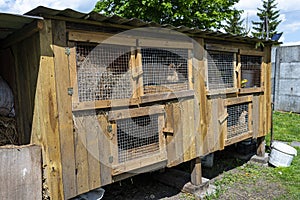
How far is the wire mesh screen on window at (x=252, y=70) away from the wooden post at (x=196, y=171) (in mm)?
1644

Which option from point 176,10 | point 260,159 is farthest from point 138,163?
point 176,10

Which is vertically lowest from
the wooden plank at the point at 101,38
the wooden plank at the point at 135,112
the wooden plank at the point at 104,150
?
the wooden plank at the point at 104,150

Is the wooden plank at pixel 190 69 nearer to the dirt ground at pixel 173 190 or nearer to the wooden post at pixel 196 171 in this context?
the wooden post at pixel 196 171

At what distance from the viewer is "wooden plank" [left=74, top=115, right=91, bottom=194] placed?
2.32 metres

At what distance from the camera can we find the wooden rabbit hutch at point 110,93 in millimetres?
2176

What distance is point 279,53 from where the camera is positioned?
9.51 m

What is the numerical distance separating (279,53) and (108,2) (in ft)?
25.3

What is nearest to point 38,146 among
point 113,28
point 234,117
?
point 113,28

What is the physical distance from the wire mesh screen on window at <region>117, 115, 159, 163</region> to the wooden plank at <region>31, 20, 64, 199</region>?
64 cm

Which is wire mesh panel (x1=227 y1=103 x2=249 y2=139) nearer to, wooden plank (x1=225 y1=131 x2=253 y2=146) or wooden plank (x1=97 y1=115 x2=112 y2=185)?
wooden plank (x1=225 y1=131 x2=253 y2=146)

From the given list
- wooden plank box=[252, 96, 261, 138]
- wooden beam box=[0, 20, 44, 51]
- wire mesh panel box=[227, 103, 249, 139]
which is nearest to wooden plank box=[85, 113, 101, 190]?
wooden beam box=[0, 20, 44, 51]

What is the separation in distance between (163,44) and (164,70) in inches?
12.1

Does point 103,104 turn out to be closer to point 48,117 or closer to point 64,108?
point 64,108

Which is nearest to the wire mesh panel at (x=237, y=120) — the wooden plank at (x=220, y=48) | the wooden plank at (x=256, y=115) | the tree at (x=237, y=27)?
the wooden plank at (x=256, y=115)
